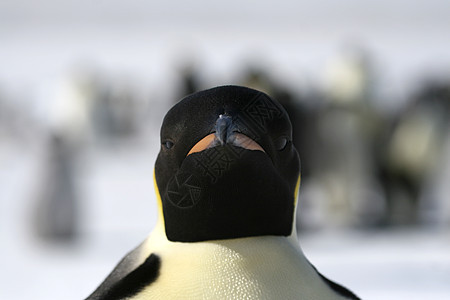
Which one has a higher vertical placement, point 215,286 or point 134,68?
point 215,286

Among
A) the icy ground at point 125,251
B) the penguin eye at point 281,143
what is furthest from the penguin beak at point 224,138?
the icy ground at point 125,251

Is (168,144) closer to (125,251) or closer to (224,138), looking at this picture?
(224,138)

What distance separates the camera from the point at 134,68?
3553 cm

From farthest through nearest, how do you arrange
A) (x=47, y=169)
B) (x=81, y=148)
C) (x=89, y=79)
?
(x=89, y=79) < (x=81, y=148) < (x=47, y=169)

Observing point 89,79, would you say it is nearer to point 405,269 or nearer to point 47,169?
point 47,169

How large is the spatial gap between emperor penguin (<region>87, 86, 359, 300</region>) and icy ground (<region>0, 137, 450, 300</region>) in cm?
306

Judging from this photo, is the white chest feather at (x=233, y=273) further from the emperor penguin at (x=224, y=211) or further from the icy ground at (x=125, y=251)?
the icy ground at (x=125, y=251)

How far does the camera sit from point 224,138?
152cm

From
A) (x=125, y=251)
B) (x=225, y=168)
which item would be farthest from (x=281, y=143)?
(x=125, y=251)

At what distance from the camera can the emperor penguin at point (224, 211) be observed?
5.10 ft

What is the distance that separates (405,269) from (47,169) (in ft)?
11.3

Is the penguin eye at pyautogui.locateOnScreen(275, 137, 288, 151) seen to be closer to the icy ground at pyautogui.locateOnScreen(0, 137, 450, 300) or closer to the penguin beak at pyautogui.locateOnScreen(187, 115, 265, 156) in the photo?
the penguin beak at pyautogui.locateOnScreen(187, 115, 265, 156)

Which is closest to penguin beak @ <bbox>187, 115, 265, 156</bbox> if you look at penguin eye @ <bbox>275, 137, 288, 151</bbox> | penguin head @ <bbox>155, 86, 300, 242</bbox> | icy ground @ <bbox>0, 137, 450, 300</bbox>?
penguin head @ <bbox>155, 86, 300, 242</bbox>

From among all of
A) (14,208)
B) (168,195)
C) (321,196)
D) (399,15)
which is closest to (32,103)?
(14,208)
